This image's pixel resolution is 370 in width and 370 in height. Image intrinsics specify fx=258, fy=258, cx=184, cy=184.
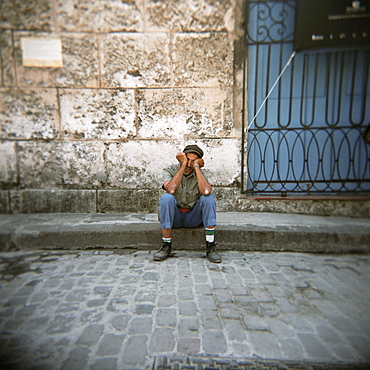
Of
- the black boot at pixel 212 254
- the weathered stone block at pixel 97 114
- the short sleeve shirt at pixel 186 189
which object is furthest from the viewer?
the weathered stone block at pixel 97 114

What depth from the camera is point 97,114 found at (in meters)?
4.12

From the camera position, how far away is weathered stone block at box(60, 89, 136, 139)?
13.4 ft

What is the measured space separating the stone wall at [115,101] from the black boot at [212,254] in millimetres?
1206

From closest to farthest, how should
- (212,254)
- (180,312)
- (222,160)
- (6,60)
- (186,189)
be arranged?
(180,312) → (212,254) → (186,189) → (6,60) → (222,160)

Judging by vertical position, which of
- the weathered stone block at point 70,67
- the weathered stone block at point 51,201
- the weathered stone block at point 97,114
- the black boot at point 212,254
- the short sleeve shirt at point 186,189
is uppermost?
the weathered stone block at point 70,67

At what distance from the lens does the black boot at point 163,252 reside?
301 cm

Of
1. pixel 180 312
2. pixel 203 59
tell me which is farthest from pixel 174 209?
pixel 203 59

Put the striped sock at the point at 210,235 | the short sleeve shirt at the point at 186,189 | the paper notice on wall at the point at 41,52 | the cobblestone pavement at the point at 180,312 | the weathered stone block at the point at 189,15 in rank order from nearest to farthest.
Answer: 1. the cobblestone pavement at the point at 180,312
2. the striped sock at the point at 210,235
3. the short sleeve shirt at the point at 186,189
4. the weathered stone block at the point at 189,15
5. the paper notice on wall at the point at 41,52

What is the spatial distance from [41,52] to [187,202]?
328cm

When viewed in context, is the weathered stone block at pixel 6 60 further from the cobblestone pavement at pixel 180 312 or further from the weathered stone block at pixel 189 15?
the cobblestone pavement at pixel 180 312

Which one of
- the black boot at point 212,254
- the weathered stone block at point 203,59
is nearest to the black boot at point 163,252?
the black boot at point 212,254

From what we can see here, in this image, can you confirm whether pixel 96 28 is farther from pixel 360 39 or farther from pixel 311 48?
pixel 360 39

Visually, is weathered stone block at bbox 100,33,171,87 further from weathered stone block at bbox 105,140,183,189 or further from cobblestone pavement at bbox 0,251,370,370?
cobblestone pavement at bbox 0,251,370,370

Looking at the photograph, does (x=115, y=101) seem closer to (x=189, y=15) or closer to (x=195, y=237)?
(x=189, y=15)
